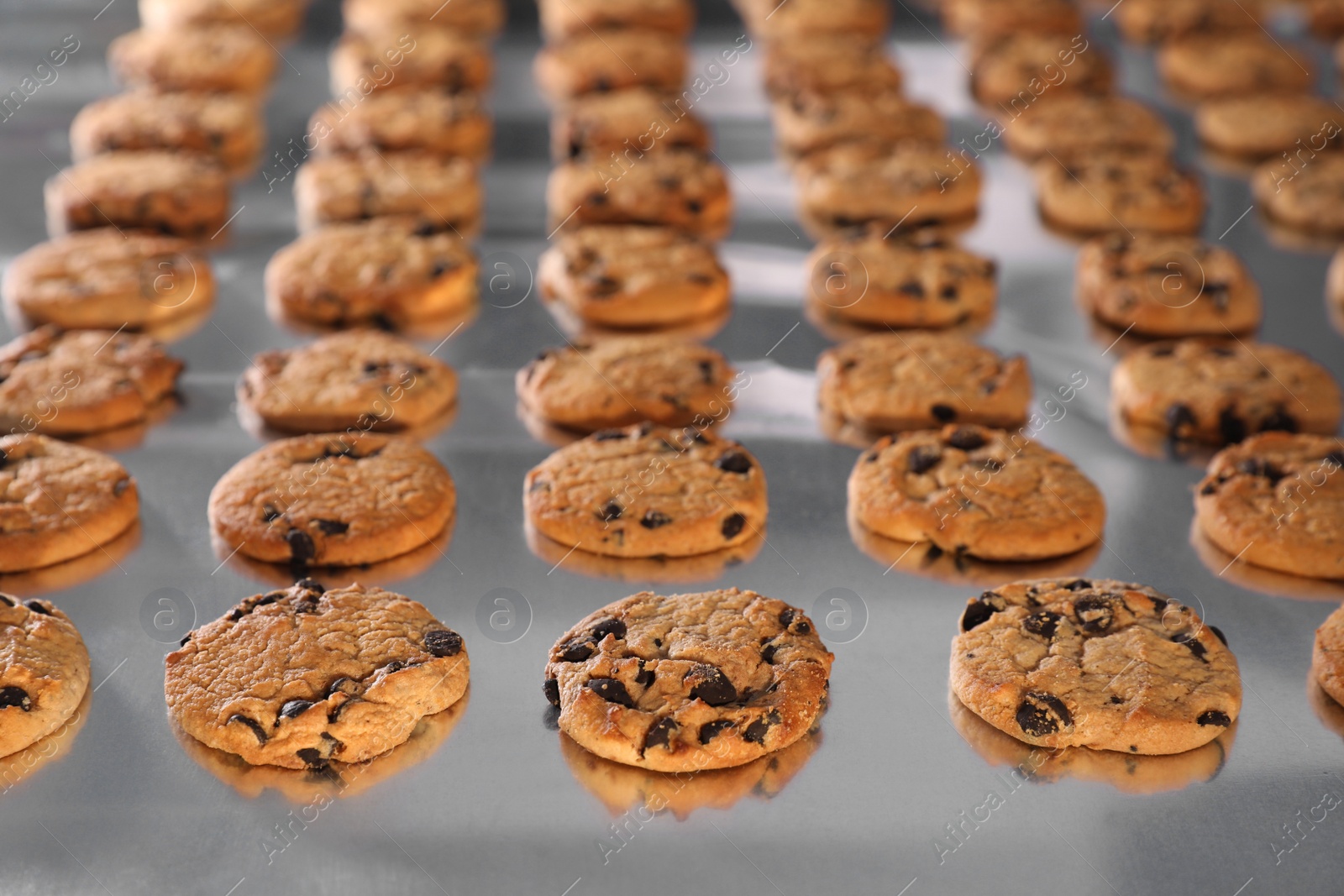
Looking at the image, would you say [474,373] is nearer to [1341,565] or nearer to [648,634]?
[648,634]

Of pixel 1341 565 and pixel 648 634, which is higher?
pixel 648 634

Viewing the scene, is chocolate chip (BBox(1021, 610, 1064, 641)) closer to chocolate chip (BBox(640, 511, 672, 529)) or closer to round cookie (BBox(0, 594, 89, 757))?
chocolate chip (BBox(640, 511, 672, 529))

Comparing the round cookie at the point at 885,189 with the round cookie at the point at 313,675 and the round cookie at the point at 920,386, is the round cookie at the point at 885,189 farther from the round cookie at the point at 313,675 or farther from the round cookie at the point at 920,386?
the round cookie at the point at 313,675

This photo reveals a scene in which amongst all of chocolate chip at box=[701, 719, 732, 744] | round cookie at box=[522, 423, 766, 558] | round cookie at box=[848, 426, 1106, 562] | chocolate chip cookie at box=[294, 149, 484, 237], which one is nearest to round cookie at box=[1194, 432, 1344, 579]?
round cookie at box=[848, 426, 1106, 562]

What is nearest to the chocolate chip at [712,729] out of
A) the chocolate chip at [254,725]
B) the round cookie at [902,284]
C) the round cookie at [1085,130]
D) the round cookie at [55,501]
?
the chocolate chip at [254,725]

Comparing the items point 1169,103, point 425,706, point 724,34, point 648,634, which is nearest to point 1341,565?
point 648,634

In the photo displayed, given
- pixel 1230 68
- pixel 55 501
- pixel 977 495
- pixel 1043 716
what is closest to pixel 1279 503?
pixel 977 495
